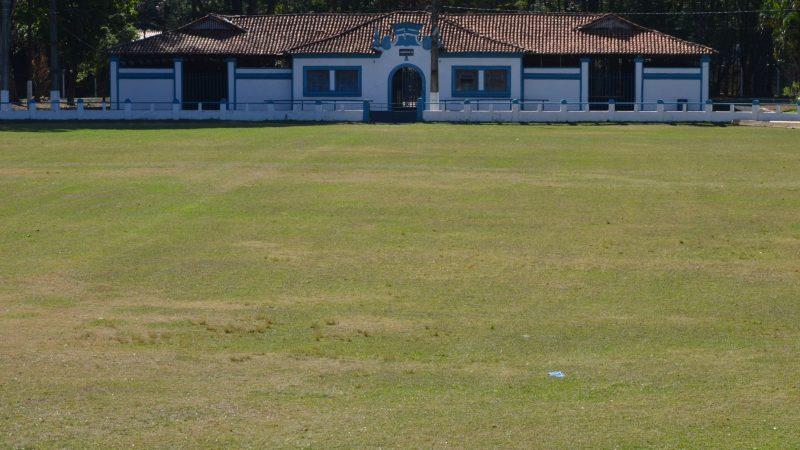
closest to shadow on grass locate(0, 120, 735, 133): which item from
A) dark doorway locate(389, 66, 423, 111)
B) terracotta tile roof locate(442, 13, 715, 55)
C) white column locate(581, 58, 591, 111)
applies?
dark doorway locate(389, 66, 423, 111)

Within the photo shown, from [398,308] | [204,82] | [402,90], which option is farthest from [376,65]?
[398,308]

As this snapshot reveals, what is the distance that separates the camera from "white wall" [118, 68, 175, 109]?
62125 mm

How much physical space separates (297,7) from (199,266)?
74.2 metres

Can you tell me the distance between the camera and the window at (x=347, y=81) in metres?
61.5

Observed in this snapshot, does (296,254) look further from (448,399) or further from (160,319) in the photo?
(448,399)

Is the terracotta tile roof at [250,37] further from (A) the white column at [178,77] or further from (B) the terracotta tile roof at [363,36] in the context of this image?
(B) the terracotta tile roof at [363,36]

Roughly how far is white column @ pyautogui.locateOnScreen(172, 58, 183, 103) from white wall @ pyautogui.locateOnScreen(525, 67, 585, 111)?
55.0ft

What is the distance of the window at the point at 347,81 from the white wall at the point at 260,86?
2465 mm

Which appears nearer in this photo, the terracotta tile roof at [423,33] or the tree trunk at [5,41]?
the tree trunk at [5,41]

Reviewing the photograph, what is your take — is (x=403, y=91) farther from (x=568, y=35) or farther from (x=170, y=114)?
(x=170, y=114)

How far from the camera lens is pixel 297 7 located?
88.4 m

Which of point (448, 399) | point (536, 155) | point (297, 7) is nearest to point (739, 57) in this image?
point (297, 7)

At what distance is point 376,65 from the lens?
6116 centimetres

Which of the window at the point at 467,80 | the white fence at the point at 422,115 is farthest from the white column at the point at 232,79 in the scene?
the window at the point at 467,80
